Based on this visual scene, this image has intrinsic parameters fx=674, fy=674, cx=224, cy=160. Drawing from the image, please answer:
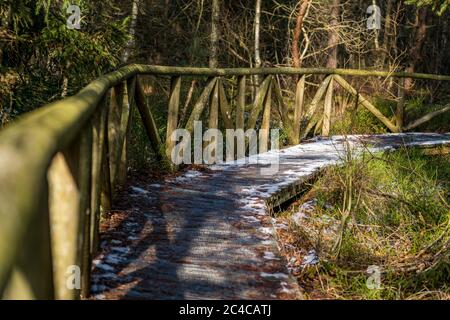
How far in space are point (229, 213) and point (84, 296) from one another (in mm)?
2205

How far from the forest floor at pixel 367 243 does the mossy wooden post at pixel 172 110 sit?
4.50 ft

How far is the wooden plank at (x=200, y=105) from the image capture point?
7174 millimetres

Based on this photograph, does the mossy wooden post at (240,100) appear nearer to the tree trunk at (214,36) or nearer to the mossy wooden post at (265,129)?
the mossy wooden post at (265,129)

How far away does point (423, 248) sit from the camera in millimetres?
4500

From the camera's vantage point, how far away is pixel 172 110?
6.83 metres

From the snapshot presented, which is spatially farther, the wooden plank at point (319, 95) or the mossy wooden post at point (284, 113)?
the wooden plank at point (319, 95)

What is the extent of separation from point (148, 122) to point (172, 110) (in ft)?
1.41

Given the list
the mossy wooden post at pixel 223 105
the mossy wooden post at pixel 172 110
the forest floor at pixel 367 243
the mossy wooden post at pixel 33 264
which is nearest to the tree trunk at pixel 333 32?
the mossy wooden post at pixel 223 105

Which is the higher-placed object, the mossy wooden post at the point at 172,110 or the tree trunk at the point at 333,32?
the tree trunk at the point at 333,32

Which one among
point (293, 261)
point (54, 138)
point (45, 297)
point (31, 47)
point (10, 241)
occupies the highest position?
point (31, 47)

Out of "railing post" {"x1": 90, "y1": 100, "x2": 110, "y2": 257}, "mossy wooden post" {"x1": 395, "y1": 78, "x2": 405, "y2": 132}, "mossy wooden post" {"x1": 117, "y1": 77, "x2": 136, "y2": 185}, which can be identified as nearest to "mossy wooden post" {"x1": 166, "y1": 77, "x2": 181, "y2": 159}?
"mossy wooden post" {"x1": 117, "y1": 77, "x2": 136, "y2": 185}

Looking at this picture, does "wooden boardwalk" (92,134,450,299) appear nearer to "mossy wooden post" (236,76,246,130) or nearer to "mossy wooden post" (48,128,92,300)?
"mossy wooden post" (48,128,92,300)
